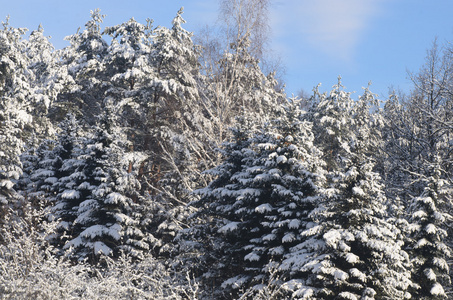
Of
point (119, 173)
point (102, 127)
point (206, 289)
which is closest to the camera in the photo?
point (206, 289)

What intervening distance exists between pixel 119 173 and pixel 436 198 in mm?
12854

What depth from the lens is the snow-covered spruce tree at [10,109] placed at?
19.9m

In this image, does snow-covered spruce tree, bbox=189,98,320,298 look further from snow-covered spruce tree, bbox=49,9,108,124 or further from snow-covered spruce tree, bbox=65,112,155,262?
snow-covered spruce tree, bbox=49,9,108,124

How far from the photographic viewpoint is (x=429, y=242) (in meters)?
13.6

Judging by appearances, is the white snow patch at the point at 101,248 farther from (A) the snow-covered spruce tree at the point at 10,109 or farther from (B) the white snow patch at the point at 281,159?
(B) the white snow patch at the point at 281,159

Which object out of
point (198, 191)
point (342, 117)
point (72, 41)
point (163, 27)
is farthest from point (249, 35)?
point (72, 41)

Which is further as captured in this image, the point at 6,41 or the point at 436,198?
the point at 6,41

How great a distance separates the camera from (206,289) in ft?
50.3

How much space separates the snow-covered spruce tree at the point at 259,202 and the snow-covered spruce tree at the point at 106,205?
414 centimetres

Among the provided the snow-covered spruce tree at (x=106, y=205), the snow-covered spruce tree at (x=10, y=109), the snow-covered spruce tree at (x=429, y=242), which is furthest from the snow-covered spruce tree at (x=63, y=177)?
the snow-covered spruce tree at (x=429, y=242)

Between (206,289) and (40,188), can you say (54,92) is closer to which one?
(40,188)

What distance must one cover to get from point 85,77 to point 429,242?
72.3 ft

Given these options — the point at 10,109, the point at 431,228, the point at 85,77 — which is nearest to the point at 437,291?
the point at 431,228

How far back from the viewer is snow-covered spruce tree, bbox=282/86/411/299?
1075 centimetres
